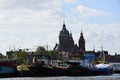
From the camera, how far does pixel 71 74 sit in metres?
136

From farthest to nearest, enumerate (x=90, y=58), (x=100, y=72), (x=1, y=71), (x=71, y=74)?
(x=90, y=58) < (x=100, y=72) < (x=71, y=74) < (x=1, y=71)

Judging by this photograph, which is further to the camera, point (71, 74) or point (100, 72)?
point (100, 72)

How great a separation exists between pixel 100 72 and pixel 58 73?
76.0ft

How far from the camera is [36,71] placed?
129625 mm

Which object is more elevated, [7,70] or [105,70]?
[105,70]

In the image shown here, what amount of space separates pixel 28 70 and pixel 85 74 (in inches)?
620

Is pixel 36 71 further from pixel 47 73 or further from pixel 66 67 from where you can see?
pixel 66 67

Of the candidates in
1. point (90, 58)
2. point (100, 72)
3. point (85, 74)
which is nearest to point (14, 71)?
point (85, 74)

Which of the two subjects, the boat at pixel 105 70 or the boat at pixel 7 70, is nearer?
the boat at pixel 7 70

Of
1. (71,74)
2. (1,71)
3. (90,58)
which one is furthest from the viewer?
(90,58)

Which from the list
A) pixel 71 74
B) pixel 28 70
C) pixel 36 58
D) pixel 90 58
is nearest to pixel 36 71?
pixel 28 70

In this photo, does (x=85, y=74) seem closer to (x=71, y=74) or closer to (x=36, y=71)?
(x=71, y=74)

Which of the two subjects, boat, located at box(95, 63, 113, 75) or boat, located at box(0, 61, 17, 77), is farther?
boat, located at box(95, 63, 113, 75)

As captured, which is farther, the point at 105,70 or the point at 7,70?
the point at 105,70
